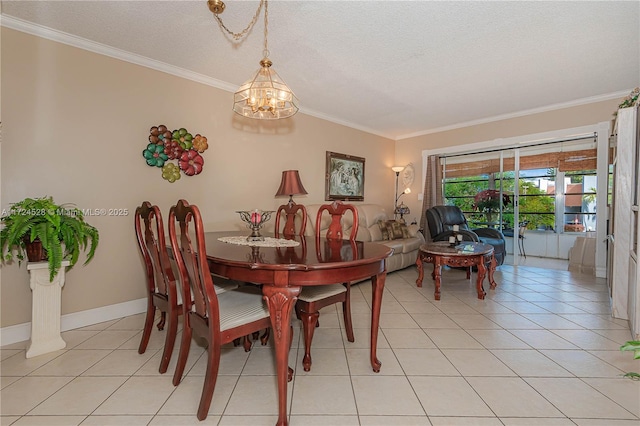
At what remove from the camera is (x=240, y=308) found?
159cm

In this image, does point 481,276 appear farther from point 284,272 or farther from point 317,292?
point 284,272

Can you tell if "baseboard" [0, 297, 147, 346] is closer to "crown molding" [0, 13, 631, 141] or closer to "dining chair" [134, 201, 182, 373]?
"dining chair" [134, 201, 182, 373]

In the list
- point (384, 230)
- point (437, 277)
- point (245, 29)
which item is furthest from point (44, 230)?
point (384, 230)

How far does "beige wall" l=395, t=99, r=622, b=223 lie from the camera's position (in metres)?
3.96

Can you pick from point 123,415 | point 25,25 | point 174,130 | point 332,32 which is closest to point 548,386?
point 123,415

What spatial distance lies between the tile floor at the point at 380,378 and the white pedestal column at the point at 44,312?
0.31ft

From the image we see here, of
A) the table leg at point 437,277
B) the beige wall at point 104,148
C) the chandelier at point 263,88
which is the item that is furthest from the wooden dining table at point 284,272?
the table leg at point 437,277

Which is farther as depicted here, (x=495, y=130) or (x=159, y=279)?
(x=495, y=130)

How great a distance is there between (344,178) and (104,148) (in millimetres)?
3430

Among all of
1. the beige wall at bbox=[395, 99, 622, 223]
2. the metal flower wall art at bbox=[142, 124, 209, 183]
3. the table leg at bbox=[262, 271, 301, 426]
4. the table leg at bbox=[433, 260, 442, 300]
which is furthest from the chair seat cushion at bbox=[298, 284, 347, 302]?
the beige wall at bbox=[395, 99, 622, 223]

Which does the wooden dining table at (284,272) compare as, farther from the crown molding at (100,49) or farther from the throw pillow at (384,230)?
the throw pillow at (384,230)

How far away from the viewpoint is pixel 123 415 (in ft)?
4.69

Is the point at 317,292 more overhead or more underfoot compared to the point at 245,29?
more underfoot

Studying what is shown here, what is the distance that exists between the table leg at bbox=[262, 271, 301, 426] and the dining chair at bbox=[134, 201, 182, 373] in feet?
2.39
